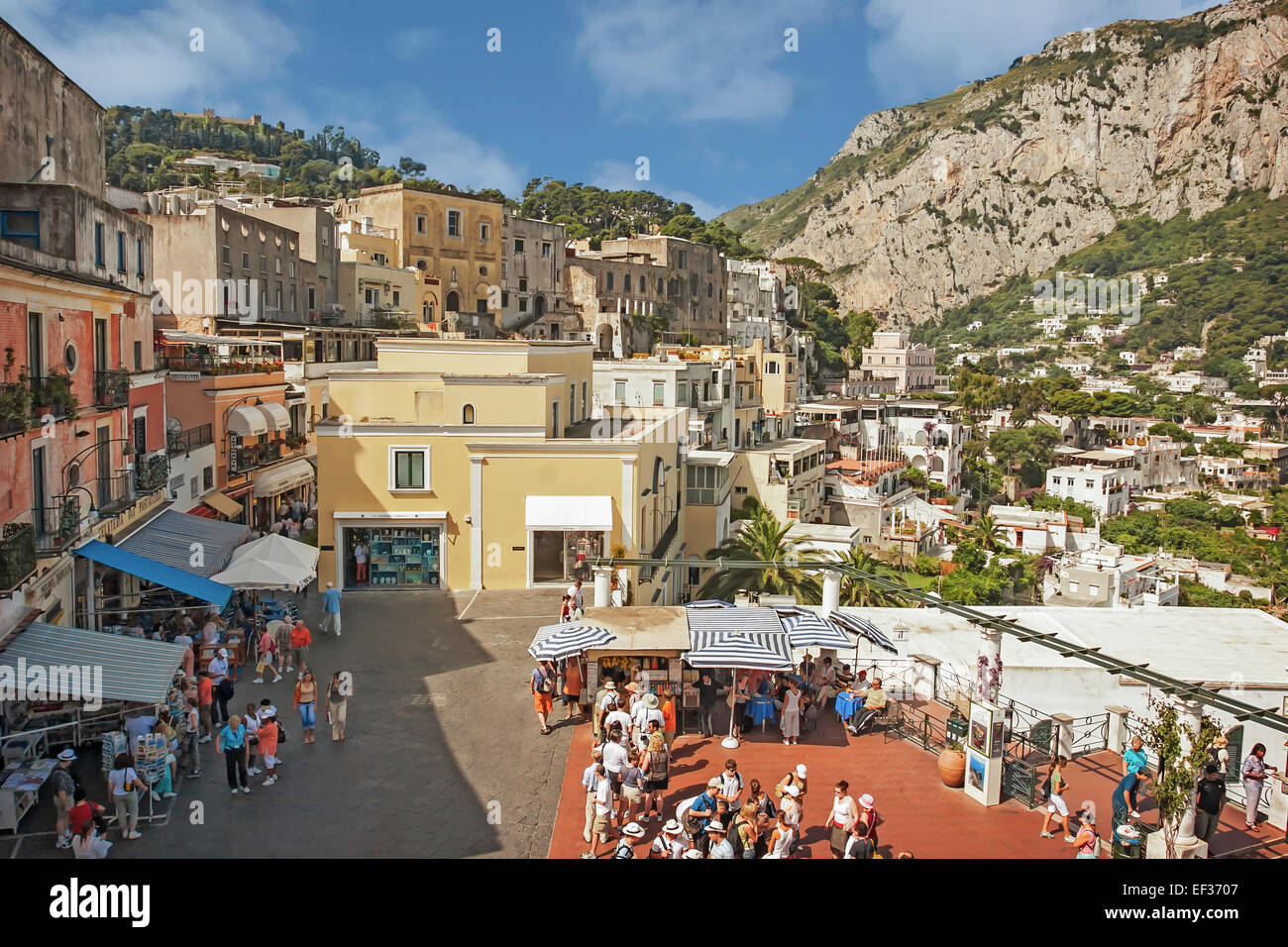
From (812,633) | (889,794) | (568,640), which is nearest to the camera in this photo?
(889,794)

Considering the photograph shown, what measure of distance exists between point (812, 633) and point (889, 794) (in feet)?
11.0

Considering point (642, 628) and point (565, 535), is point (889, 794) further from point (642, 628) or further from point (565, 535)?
point (565, 535)

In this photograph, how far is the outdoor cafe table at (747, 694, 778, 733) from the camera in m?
17.5

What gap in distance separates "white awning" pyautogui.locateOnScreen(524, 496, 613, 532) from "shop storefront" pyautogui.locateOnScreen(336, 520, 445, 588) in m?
2.70

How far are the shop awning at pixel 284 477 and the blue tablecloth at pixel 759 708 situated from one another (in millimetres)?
25453

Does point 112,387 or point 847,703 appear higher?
point 112,387

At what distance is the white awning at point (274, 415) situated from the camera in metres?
36.2

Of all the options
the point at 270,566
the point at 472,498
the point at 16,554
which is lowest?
the point at 270,566

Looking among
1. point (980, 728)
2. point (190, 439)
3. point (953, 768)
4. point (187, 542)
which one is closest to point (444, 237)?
point (190, 439)

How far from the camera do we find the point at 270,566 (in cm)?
2122

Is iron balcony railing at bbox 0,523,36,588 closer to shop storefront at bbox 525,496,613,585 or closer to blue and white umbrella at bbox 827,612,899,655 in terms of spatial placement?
shop storefront at bbox 525,496,613,585

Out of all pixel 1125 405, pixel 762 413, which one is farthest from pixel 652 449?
pixel 1125 405
